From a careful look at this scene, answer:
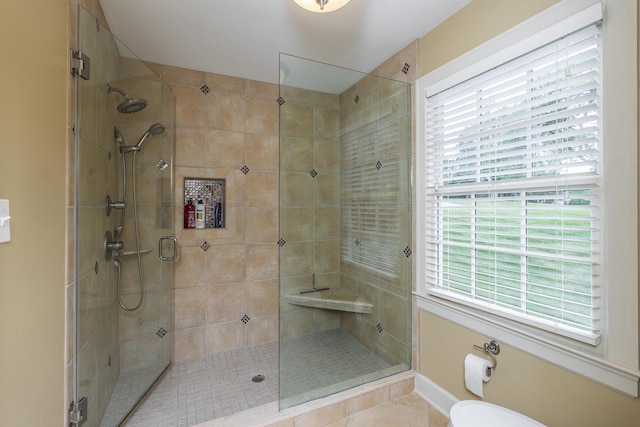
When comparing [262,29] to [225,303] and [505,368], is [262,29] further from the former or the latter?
[505,368]

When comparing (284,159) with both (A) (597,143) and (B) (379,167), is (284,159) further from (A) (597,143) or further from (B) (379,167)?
(A) (597,143)

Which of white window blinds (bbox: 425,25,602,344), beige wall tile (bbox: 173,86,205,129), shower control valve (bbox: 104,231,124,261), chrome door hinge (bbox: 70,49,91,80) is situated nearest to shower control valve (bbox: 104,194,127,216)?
shower control valve (bbox: 104,231,124,261)

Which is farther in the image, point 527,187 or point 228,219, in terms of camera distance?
point 228,219

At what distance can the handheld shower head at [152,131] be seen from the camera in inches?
76.5

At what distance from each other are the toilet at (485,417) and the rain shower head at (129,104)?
94.1 inches

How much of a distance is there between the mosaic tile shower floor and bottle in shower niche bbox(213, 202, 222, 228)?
1.16 m

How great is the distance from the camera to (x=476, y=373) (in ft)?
4.89

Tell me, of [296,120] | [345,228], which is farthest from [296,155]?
[345,228]

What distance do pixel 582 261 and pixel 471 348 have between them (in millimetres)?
770

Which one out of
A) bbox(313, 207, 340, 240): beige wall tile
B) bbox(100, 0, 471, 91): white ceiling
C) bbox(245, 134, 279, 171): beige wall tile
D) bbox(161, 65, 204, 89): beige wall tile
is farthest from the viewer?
bbox(245, 134, 279, 171): beige wall tile

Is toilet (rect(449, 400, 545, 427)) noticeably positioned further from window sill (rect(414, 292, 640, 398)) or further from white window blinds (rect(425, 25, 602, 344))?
white window blinds (rect(425, 25, 602, 344))

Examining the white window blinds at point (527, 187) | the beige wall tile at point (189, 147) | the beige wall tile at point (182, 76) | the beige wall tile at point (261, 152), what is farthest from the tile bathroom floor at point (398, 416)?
the beige wall tile at point (182, 76)

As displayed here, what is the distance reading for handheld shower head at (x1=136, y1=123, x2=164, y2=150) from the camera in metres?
1.94

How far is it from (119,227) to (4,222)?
Answer: 1.01m
